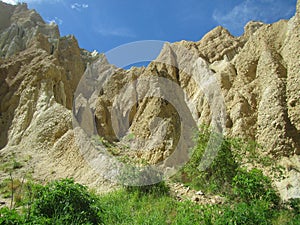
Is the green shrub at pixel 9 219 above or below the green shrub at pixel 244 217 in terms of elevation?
above

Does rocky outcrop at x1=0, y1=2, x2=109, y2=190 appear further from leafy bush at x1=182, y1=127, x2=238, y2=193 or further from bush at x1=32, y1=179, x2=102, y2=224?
bush at x1=32, y1=179, x2=102, y2=224

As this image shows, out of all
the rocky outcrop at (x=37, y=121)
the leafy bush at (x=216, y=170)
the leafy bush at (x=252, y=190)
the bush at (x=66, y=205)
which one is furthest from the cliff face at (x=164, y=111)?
the bush at (x=66, y=205)

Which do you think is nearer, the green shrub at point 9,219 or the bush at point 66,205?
the green shrub at point 9,219

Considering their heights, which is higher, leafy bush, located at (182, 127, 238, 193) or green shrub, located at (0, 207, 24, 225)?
leafy bush, located at (182, 127, 238, 193)

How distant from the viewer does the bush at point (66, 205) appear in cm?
582

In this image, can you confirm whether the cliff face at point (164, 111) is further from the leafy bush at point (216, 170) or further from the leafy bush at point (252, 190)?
the leafy bush at point (252, 190)

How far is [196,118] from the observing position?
931 inches

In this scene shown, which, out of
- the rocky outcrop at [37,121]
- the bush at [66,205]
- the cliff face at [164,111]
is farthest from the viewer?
the cliff face at [164,111]

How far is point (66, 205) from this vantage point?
592 centimetres

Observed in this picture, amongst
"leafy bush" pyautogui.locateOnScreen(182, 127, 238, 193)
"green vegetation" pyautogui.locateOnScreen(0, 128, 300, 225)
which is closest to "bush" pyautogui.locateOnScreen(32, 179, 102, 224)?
"green vegetation" pyautogui.locateOnScreen(0, 128, 300, 225)

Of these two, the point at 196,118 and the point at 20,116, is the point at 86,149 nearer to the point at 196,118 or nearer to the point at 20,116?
the point at 20,116

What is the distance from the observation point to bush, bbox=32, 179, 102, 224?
5.82 meters

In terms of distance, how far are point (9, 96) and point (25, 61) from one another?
344 centimetres

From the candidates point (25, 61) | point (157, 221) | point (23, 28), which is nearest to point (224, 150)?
point (157, 221)
